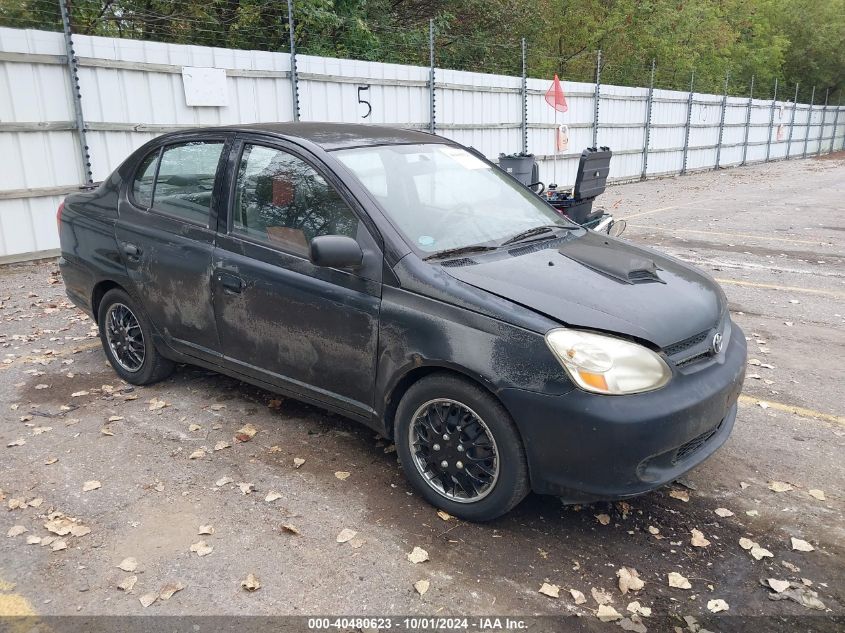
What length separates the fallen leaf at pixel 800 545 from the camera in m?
3.28

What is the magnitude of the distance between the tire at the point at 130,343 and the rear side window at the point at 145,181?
26.0 inches

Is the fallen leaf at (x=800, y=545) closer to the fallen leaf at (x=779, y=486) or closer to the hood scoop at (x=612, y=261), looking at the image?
the fallen leaf at (x=779, y=486)

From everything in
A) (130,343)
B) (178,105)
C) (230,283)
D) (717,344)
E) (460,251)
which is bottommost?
(130,343)

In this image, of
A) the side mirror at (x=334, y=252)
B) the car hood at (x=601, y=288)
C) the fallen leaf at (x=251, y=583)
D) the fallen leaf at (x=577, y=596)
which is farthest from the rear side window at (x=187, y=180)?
the fallen leaf at (x=577, y=596)

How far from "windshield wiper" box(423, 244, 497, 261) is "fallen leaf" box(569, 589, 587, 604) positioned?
1.65m

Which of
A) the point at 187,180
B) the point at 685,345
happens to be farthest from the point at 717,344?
the point at 187,180

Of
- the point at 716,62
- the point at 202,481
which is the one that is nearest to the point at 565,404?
Answer: the point at 202,481

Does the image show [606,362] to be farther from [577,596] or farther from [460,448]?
[577,596]

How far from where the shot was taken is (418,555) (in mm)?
3180

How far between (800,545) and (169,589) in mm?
2858

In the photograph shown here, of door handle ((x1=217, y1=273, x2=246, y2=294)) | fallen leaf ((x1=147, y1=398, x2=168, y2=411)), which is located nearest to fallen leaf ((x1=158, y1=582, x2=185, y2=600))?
door handle ((x1=217, y1=273, x2=246, y2=294))

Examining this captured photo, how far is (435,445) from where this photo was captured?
11.2ft

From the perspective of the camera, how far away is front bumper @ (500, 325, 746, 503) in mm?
2953

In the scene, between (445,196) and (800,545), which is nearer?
(800,545)
